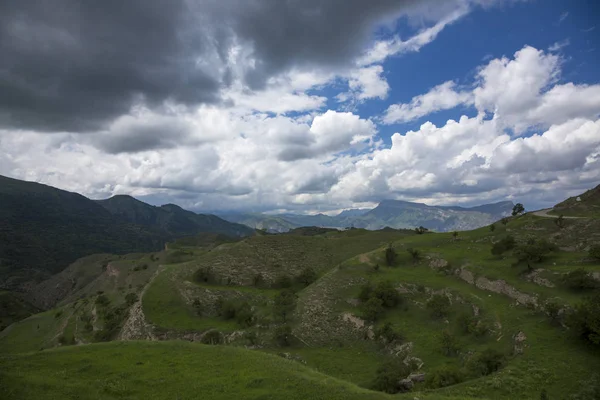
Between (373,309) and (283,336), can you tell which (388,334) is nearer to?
(373,309)

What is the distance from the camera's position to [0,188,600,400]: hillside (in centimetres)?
3250

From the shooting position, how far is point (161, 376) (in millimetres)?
31453

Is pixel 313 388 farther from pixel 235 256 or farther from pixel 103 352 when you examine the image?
pixel 235 256

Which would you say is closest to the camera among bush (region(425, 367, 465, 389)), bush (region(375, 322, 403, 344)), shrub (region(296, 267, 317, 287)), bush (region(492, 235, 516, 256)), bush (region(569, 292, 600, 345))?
bush (region(425, 367, 465, 389))

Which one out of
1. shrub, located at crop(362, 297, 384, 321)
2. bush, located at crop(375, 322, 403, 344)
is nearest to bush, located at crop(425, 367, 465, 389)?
bush, located at crop(375, 322, 403, 344)

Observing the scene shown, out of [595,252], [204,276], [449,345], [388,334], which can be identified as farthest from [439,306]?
[204,276]

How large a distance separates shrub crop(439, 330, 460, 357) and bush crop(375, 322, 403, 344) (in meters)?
10.2

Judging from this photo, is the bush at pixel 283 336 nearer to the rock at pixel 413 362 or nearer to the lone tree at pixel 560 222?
the rock at pixel 413 362

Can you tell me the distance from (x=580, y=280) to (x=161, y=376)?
6604cm

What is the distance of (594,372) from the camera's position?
38.2 metres

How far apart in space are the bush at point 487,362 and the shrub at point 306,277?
73070 mm

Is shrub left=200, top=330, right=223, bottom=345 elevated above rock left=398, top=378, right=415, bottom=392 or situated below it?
below

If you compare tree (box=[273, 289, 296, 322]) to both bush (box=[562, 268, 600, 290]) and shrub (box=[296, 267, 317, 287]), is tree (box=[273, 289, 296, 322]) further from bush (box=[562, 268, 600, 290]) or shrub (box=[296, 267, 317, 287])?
bush (box=[562, 268, 600, 290])

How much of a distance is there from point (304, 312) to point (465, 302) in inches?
1470
